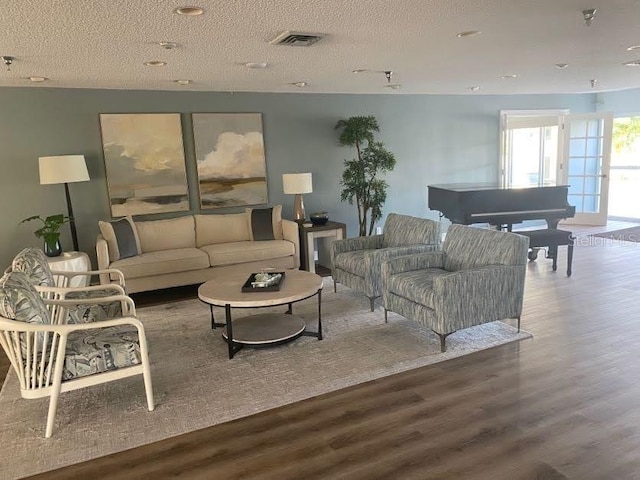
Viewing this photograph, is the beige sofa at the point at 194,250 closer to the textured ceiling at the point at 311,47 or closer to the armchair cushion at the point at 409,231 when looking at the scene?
the armchair cushion at the point at 409,231

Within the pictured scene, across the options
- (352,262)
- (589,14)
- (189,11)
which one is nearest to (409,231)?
(352,262)

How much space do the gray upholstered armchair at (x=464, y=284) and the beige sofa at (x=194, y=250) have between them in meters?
1.96

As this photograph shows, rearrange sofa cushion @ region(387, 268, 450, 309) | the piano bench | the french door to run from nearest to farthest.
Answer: sofa cushion @ region(387, 268, 450, 309) < the piano bench < the french door

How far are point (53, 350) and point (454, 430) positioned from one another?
2.25m

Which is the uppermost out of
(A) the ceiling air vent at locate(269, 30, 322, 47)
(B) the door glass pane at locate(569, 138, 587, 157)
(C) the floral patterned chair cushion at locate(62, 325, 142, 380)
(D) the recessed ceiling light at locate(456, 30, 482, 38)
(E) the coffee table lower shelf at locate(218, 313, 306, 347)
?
(A) the ceiling air vent at locate(269, 30, 322, 47)

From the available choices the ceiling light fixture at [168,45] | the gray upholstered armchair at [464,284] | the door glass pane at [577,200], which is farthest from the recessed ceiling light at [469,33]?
the door glass pane at [577,200]

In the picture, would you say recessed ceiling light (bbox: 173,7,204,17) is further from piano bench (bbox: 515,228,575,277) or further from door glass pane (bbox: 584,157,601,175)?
door glass pane (bbox: 584,157,601,175)

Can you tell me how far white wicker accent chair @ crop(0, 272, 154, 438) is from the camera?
255cm

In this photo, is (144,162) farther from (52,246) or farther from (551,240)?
(551,240)

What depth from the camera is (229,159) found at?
624cm

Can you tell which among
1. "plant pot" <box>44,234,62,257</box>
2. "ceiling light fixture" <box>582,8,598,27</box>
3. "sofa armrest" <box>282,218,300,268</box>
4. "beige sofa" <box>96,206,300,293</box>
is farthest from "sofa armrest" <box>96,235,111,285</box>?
"ceiling light fixture" <box>582,8,598,27</box>

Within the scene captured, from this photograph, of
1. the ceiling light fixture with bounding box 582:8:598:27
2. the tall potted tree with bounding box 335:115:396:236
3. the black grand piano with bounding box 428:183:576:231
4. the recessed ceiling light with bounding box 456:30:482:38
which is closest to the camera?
the ceiling light fixture with bounding box 582:8:598:27

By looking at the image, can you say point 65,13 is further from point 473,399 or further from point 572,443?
point 572,443

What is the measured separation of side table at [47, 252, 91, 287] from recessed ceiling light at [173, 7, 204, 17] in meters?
3.02
